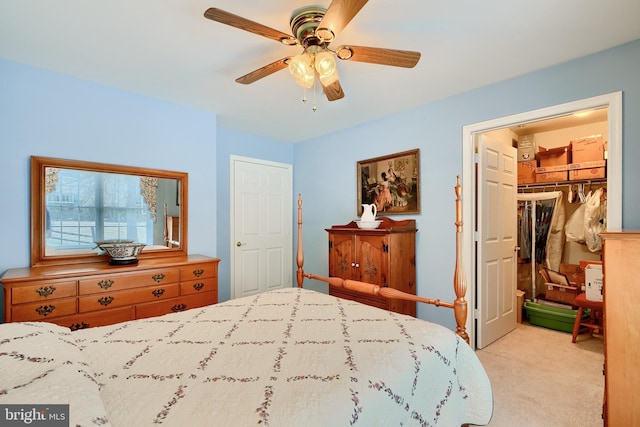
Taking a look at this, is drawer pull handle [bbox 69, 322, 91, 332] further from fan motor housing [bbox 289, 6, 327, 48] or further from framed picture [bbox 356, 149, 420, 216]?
framed picture [bbox 356, 149, 420, 216]

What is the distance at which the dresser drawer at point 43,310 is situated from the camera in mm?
1964

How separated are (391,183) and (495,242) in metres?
1.23

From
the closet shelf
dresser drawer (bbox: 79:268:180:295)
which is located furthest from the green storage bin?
dresser drawer (bbox: 79:268:180:295)

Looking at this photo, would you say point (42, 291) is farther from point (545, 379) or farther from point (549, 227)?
point (549, 227)

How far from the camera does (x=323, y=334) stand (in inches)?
54.7

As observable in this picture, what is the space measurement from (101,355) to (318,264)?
10.6 feet

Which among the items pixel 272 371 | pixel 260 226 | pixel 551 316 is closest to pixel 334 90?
pixel 272 371

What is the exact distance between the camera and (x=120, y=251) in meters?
2.51

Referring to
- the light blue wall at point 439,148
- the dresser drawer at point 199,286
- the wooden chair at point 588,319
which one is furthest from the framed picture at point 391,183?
the dresser drawer at point 199,286

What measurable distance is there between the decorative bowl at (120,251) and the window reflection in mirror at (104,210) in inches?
7.5

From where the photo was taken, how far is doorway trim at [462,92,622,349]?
2016mm

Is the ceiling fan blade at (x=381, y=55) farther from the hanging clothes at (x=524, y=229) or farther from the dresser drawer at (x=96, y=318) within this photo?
the hanging clothes at (x=524, y=229)

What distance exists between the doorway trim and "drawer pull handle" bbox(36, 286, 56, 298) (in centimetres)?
295

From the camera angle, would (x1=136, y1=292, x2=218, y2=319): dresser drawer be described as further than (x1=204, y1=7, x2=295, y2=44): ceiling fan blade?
Yes
